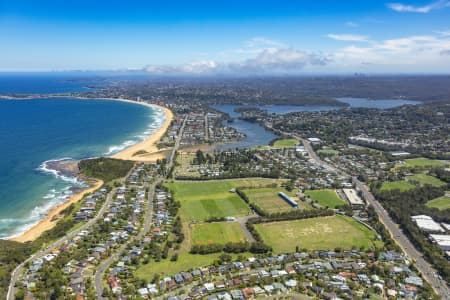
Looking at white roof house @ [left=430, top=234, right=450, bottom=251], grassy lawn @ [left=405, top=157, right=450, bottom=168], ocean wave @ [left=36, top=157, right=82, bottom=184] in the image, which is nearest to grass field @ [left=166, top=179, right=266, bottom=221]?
ocean wave @ [left=36, top=157, right=82, bottom=184]

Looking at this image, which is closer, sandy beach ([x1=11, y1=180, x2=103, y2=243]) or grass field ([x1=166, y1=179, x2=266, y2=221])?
sandy beach ([x1=11, y1=180, x2=103, y2=243])

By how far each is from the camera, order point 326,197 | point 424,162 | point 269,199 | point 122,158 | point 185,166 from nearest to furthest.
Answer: point 269,199 < point 326,197 < point 185,166 < point 122,158 < point 424,162

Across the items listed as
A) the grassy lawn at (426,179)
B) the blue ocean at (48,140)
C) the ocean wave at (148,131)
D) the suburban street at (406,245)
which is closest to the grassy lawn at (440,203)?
the grassy lawn at (426,179)

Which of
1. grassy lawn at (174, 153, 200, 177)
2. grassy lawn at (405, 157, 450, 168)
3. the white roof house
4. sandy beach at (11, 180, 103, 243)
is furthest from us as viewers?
grassy lawn at (405, 157, 450, 168)

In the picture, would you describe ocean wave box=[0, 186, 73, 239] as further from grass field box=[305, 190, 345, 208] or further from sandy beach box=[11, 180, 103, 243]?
grass field box=[305, 190, 345, 208]

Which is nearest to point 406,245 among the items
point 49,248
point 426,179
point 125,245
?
point 426,179

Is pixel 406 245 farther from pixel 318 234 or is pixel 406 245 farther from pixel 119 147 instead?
pixel 119 147

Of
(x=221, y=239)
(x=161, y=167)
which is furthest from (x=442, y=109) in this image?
(x=221, y=239)

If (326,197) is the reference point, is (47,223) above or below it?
below
